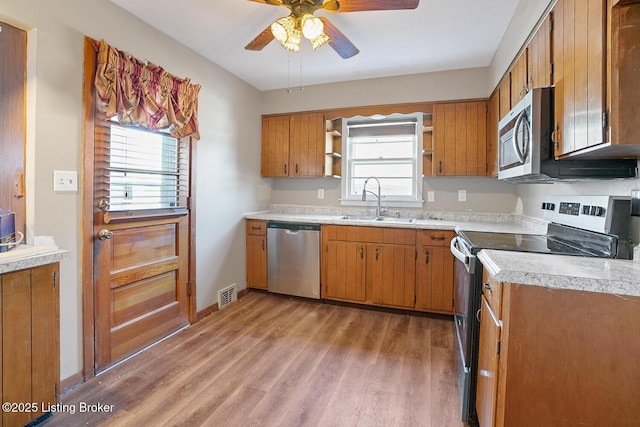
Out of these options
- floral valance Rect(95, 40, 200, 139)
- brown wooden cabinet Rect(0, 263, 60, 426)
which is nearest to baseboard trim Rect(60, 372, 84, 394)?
brown wooden cabinet Rect(0, 263, 60, 426)

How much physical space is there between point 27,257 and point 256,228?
2.22m

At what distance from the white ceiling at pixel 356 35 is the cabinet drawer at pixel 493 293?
1854 millimetres

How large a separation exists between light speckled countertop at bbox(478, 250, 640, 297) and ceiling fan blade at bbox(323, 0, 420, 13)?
1381 mm

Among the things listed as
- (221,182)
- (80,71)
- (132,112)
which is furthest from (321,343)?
(80,71)

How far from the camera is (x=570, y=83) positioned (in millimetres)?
1318

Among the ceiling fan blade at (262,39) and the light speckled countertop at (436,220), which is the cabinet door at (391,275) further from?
the ceiling fan blade at (262,39)

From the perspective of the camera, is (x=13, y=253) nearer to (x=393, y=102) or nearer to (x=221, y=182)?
(x=221, y=182)

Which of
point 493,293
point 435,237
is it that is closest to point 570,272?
point 493,293

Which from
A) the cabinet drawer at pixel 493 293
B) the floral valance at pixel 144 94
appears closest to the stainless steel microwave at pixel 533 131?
the cabinet drawer at pixel 493 293

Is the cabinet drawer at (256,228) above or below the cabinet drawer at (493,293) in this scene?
above

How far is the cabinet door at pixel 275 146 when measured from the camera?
12.4ft

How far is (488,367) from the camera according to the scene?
1.30 m

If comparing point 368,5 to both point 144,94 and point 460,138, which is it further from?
point 460,138

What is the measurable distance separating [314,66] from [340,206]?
160 cm
